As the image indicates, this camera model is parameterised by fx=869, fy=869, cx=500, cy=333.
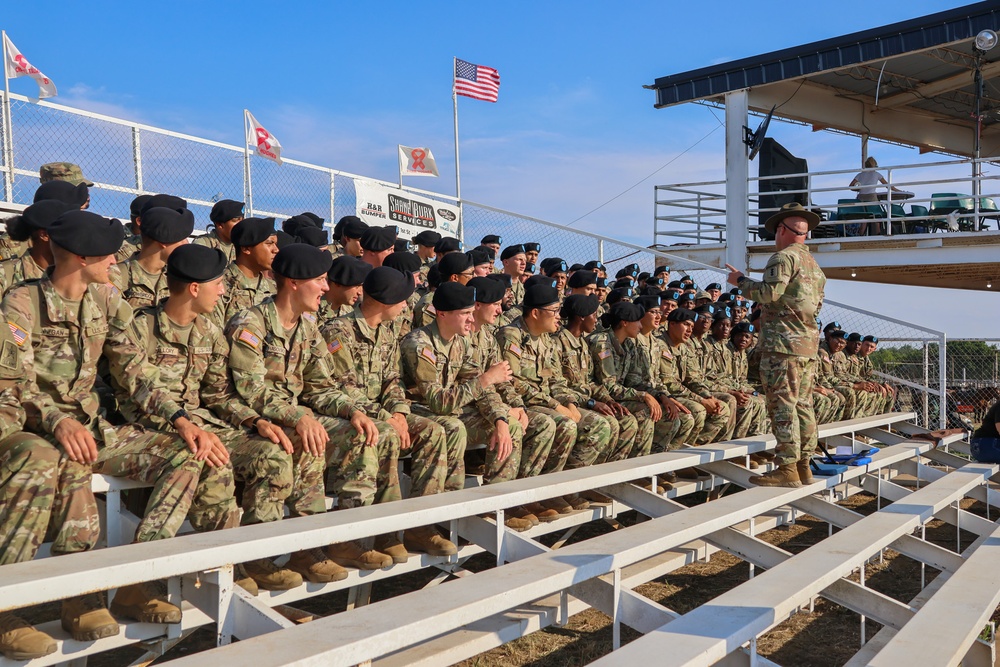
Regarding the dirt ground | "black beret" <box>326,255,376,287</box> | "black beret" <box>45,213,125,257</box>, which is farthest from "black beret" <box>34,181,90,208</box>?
the dirt ground

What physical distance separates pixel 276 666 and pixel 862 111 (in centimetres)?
1659

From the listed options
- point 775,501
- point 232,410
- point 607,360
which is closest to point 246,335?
point 232,410

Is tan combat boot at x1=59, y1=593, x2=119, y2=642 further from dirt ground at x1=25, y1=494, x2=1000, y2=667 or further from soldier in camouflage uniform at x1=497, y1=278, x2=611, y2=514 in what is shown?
soldier in camouflage uniform at x1=497, y1=278, x2=611, y2=514

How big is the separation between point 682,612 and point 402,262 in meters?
2.94

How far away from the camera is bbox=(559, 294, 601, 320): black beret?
6492 millimetres

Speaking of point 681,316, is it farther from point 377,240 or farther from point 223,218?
point 223,218

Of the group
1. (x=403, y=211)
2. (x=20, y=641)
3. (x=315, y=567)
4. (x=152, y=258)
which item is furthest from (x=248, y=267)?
(x=403, y=211)

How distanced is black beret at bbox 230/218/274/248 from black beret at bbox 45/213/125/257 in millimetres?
1488

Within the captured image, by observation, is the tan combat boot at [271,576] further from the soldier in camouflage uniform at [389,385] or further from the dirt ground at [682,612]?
the dirt ground at [682,612]

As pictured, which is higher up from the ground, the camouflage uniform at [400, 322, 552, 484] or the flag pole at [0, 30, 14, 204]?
the flag pole at [0, 30, 14, 204]

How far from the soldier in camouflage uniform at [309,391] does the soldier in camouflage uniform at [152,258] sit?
2.22ft

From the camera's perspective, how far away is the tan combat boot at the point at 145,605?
9.03ft

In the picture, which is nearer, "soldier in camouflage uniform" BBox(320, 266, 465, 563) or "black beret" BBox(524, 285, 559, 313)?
"soldier in camouflage uniform" BBox(320, 266, 465, 563)

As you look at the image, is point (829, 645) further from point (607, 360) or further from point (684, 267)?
point (684, 267)
